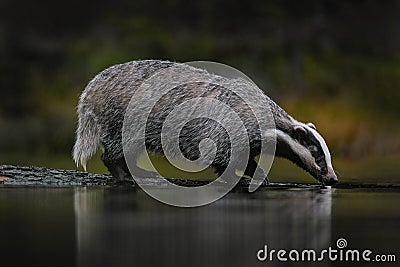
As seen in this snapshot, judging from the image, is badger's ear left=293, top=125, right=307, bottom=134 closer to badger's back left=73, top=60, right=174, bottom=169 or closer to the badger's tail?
badger's back left=73, top=60, right=174, bottom=169

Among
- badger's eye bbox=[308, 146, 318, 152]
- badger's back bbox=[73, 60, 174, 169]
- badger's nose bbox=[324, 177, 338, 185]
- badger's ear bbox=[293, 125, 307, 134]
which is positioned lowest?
badger's nose bbox=[324, 177, 338, 185]

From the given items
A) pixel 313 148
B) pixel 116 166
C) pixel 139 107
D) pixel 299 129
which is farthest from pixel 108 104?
pixel 313 148

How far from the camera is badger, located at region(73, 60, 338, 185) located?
7008mm

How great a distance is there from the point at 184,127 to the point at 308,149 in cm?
105

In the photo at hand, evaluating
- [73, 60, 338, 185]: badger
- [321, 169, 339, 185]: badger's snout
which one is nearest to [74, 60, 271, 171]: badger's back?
[73, 60, 338, 185]: badger

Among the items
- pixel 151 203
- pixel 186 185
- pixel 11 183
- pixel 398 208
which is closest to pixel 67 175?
pixel 11 183

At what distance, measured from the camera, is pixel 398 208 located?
5.70m

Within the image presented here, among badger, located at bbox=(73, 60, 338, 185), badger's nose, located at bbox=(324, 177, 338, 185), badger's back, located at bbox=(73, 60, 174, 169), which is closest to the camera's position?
badger's nose, located at bbox=(324, 177, 338, 185)

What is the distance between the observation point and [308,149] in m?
7.00

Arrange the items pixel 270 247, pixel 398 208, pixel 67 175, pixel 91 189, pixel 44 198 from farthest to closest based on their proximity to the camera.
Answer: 1. pixel 67 175
2. pixel 91 189
3. pixel 44 198
4. pixel 398 208
5. pixel 270 247

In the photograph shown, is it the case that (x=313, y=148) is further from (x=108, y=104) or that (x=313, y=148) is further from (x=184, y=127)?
(x=108, y=104)

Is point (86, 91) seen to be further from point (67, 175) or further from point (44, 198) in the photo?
point (44, 198)

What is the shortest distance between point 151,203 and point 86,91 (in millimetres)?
1855

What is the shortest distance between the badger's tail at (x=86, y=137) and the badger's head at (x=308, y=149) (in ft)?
5.13
